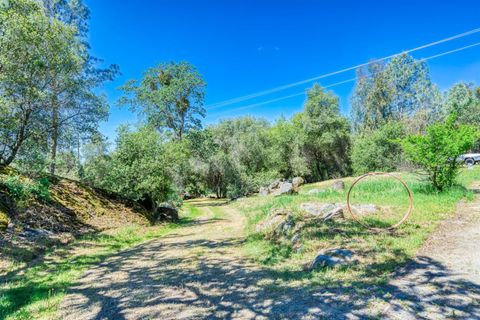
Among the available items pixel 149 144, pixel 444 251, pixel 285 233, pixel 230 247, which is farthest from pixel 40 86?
pixel 444 251

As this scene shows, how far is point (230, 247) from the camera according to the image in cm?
735

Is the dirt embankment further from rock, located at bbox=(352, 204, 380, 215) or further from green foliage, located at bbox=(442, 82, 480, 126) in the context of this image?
green foliage, located at bbox=(442, 82, 480, 126)

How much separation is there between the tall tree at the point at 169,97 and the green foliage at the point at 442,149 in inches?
793

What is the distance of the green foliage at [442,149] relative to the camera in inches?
371

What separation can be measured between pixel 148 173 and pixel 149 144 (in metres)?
1.49

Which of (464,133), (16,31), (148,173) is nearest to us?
(16,31)

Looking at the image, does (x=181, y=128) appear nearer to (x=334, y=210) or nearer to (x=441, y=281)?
(x=334, y=210)

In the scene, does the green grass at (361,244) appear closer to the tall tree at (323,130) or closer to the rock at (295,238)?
the rock at (295,238)

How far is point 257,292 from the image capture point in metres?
4.07

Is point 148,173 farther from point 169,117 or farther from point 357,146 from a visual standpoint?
point 357,146

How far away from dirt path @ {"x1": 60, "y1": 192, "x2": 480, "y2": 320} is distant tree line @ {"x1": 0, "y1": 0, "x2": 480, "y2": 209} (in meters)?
5.15

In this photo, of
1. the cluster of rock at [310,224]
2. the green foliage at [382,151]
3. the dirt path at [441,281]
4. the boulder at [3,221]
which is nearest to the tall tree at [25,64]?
the boulder at [3,221]

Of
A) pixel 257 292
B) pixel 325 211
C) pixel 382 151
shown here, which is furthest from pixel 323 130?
pixel 257 292

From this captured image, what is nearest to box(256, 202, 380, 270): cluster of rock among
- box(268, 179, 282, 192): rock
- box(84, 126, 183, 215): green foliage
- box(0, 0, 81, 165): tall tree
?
box(84, 126, 183, 215): green foliage
